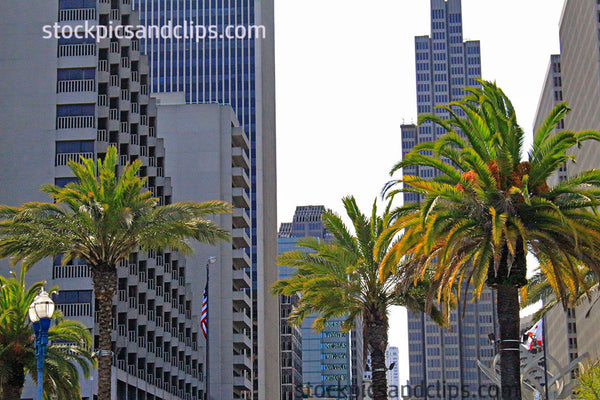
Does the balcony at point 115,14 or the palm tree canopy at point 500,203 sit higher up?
the balcony at point 115,14

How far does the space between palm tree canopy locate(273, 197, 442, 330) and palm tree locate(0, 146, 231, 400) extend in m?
5.59

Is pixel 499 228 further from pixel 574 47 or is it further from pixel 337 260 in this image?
pixel 574 47

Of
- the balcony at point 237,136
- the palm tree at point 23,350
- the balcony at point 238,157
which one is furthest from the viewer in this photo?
the balcony at point 237,136

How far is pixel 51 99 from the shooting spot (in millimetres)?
79625

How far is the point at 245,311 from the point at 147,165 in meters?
39.8

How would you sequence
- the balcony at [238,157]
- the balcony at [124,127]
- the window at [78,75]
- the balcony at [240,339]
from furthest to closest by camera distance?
the balcony at [238,157]
the balcony at [240,339]
the balcony at [124,127]
the window at [78,75]

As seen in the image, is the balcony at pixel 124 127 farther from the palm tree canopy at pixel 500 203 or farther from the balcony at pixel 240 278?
the palm tree canopy at pixel 500 203

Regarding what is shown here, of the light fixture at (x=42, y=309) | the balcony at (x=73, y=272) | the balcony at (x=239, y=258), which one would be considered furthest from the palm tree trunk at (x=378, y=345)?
the balcony at (x=239, y=258)

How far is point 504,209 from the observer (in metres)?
34.9

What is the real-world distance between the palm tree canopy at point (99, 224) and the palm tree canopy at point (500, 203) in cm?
1133

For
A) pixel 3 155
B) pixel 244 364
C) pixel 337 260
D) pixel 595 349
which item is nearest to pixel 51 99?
pixel 3 155

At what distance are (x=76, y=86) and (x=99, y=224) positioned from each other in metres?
39.4

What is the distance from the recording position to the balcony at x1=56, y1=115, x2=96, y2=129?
78750mm

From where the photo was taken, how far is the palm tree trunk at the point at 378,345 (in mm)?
47750
